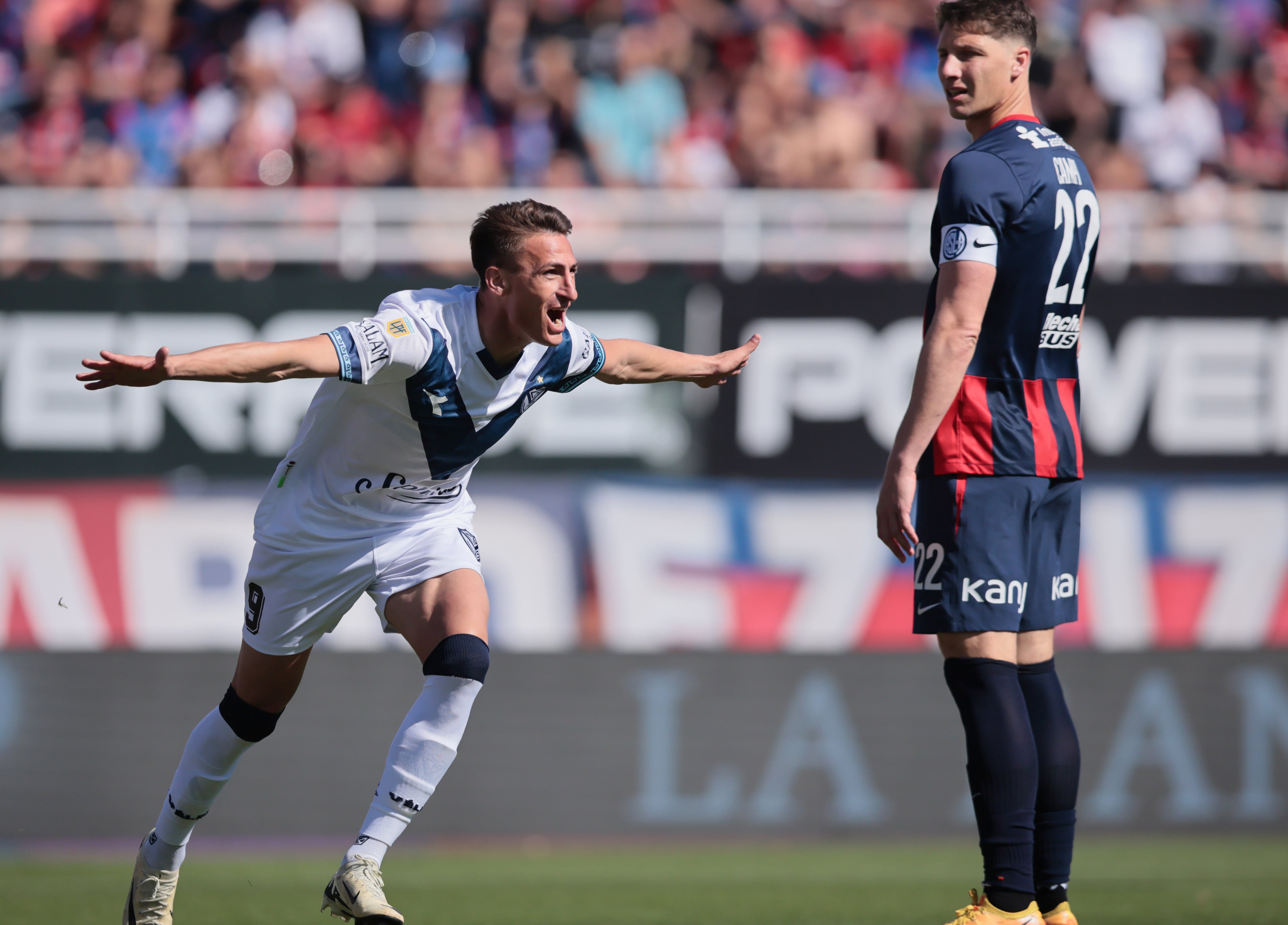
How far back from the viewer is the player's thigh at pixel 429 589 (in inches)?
193

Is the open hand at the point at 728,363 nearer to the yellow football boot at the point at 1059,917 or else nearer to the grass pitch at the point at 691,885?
the yellow football boot at the point at 1059,917

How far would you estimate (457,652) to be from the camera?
15.7 ft

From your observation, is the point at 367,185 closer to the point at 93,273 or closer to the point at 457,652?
the point at 93,273

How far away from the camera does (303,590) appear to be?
16.5ft

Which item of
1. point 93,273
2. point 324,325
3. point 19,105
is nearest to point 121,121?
point 19,105

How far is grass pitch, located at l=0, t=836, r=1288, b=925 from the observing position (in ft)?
20.8

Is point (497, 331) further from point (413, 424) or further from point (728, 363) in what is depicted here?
point (728, 363)

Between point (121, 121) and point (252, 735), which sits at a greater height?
point (121, 121)

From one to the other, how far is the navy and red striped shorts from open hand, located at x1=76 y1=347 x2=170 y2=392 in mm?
2179

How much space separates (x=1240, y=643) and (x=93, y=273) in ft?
25.2

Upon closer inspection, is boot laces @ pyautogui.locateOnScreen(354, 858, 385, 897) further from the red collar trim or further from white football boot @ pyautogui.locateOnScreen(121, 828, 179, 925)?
the red collar trim

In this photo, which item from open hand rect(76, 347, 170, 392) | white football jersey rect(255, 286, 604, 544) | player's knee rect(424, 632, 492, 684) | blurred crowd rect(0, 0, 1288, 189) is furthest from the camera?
blurred crowd rect(0, 0, 1288, 189)

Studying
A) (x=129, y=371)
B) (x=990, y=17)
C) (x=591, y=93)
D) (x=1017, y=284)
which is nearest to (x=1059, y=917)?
(x=1017, y=284)

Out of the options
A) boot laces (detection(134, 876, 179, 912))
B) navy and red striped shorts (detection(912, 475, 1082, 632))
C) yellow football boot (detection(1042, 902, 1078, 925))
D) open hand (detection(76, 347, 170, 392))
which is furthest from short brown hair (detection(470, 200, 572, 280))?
yellow football boot (detection(1042, 902, 1078, 925))
